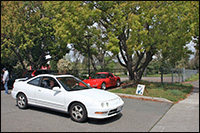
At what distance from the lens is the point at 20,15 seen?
62.6ft

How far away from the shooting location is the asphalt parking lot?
523cm

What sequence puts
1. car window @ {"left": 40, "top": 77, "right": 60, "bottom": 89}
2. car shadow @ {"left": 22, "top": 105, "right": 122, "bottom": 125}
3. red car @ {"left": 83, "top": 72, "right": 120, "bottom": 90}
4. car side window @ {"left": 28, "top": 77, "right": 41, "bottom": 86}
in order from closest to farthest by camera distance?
car shadow @ {"left": 22, "top": 105, "right": 122, "bottom": 125}, car window @ {"left": 40, "top": 77, "right": 60, "bottom": 89}, car side window @ {"left": 28, "top": 77, "right": 41, "bottom": 86}, red car @ {"left": 83, "top": 72, "right": 120, "bottom": 90}

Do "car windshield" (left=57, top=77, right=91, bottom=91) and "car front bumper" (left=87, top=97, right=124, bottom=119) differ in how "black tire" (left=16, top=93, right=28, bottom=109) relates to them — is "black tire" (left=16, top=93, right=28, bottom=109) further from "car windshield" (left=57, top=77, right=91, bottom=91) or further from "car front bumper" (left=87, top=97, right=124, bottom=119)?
"car front bumper" (left=87, top=97, right=124, bottom=119)

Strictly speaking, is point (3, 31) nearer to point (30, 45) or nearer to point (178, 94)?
point (30, 45)

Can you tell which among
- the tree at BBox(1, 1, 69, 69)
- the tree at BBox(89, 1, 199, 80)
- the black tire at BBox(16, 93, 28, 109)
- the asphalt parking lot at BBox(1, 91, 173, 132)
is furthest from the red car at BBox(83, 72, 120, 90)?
the tree at BBox(1, 1, 69, 69)

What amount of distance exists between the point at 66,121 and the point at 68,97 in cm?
74

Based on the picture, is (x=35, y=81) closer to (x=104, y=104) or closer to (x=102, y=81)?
(x=104, y=104)

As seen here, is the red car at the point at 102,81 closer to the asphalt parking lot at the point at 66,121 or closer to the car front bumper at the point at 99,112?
the asphalt parking lot at the point at 66,121

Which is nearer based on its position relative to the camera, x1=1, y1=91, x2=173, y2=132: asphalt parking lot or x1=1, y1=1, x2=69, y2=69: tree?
x1=1, y1=91, x2=173, y2=132: asphalt parking lot

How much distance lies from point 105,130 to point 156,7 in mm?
10819

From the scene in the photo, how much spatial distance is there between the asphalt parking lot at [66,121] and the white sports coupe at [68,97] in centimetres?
29

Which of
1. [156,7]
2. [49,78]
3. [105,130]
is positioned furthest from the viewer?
[156,7]

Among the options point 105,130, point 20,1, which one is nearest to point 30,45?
point 20,1

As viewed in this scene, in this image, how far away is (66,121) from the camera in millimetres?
5789
